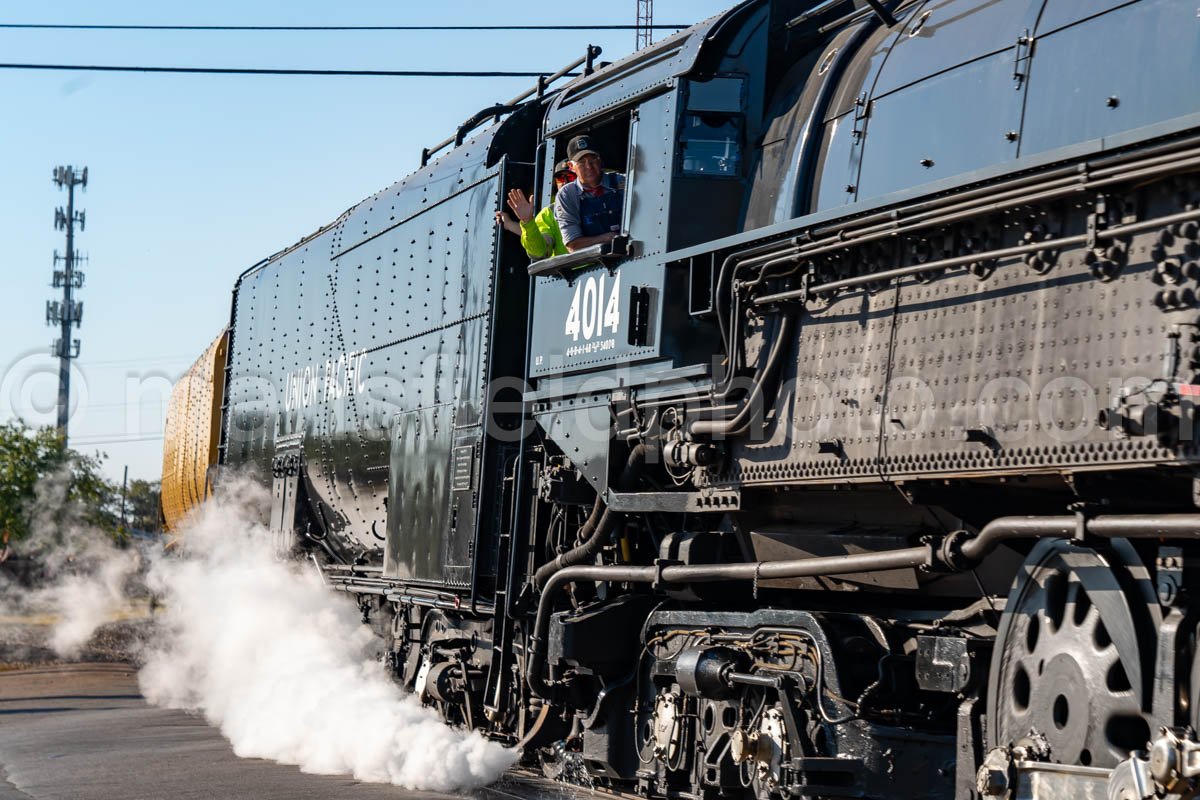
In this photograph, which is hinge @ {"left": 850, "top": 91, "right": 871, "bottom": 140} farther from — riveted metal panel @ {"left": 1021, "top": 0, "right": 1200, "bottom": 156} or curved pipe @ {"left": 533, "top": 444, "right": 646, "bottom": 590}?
curved pipe @ {"left": 533, "top": 444, "right": 646, "bottom": 590}

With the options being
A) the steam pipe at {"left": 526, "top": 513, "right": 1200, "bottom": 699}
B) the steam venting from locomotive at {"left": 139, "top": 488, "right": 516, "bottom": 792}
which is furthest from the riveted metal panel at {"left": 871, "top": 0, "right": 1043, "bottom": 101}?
the steam venting from locomotive at {"left": 139, "top": 488, "right": 516, "bottom": 792}

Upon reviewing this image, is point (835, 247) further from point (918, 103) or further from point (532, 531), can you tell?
point (532, 531)

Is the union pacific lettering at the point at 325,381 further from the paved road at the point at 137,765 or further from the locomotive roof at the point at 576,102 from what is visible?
the paved road at the point at 137,765

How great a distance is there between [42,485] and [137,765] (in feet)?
96.1

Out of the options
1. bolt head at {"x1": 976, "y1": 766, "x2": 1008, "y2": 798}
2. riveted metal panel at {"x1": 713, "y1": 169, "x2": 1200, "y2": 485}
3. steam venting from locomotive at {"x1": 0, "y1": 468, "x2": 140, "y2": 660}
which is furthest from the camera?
steam venting from locomotive at {"x1": 0, "y1": 468, "x2": 140, "y2": 660}

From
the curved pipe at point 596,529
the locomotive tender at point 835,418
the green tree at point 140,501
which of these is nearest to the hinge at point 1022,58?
the locomotive tender at point 835,418

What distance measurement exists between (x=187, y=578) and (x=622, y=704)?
9.40 metres

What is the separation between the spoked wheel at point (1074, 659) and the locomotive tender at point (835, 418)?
14mm

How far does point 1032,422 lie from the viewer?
16.5 feet

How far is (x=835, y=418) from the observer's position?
6.07 m

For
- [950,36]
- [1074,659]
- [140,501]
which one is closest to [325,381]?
[950,36]

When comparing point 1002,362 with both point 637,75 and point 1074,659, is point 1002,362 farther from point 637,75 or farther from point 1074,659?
point 637,75

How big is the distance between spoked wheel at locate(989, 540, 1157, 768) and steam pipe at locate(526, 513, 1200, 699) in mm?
118

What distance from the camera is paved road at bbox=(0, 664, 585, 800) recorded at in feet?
30.4
